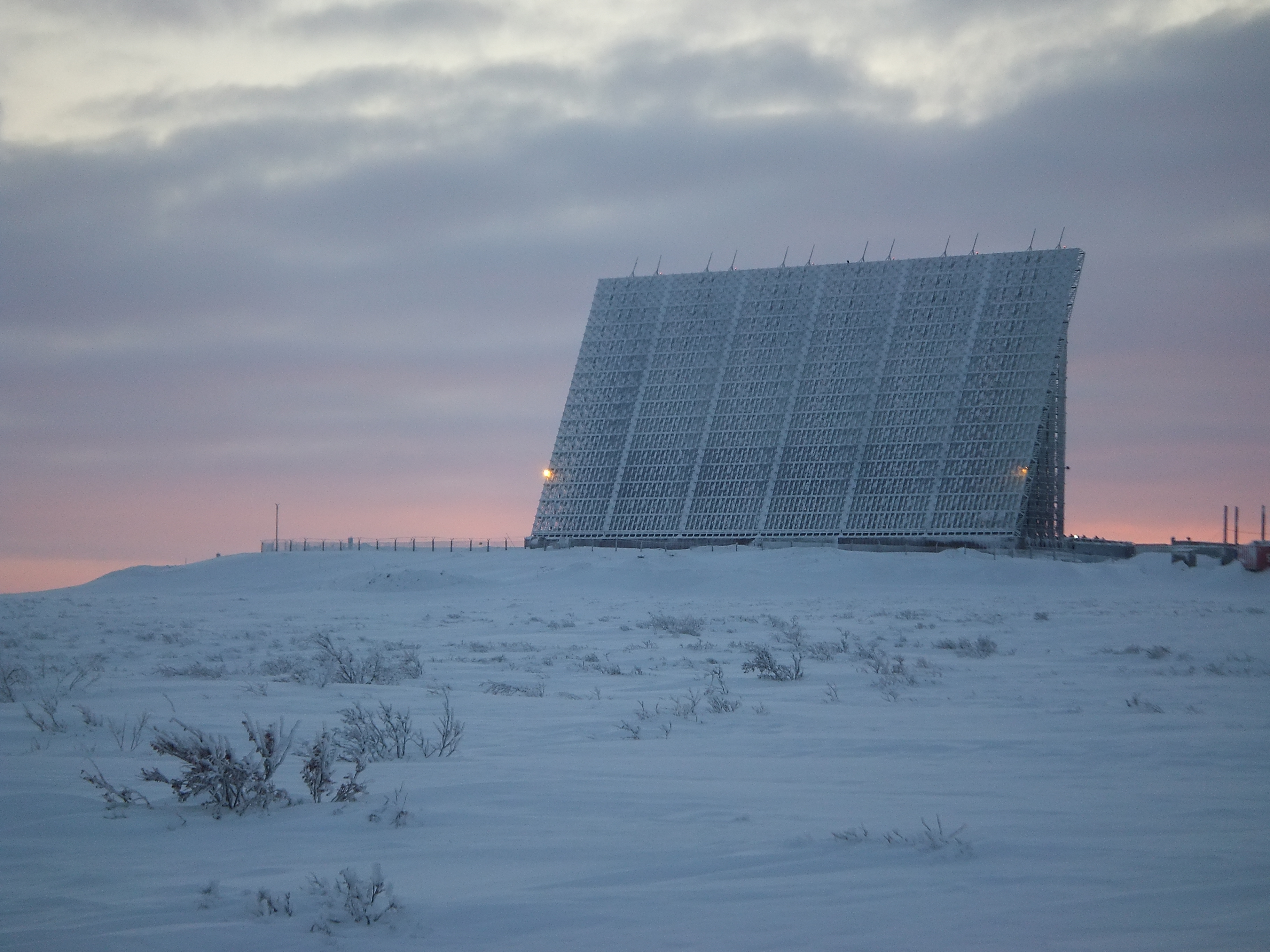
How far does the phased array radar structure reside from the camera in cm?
6322

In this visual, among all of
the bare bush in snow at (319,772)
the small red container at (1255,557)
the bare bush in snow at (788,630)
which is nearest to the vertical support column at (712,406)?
the small red container at (1255,557)

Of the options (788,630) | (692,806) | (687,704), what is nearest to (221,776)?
(692,806)

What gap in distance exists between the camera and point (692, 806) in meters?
6.92

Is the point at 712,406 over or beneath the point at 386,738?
over

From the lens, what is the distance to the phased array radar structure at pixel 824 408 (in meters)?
63.2

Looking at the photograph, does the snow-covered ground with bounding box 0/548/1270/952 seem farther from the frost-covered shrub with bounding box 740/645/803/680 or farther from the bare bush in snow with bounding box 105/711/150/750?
the frost-covered shrub with bounding box 740/645/803/680

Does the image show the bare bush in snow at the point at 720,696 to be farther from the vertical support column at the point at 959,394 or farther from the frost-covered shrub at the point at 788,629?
the vertical support column at the point at 959,394

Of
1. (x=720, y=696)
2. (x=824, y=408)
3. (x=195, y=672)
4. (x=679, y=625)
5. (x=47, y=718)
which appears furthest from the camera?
(x=824, y=408)

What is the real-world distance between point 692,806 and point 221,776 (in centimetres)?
286

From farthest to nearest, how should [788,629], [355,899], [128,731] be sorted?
1. [788,629]
2. [128,731]
3. [355,899]

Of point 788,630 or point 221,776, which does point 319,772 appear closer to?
point 221,776

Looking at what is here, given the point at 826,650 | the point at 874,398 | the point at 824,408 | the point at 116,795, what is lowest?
the point at 116,795

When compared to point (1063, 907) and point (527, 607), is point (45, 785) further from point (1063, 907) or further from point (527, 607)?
point (527, 607)

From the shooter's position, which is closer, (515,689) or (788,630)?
(515,689)
